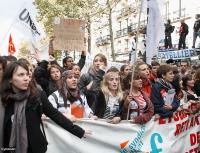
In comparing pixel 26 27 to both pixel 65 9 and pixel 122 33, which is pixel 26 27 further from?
pixel 122 33

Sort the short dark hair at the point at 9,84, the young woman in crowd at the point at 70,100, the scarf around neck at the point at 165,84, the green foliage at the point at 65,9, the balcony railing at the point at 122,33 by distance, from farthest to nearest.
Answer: the balcony railing at the point at 122,33 → the green foliage at the point at 65,9 → the scarf around neck at the point at 165,84 → the young woman in crowd at the point at 70,100 → the short dark hair at the point at 9,84

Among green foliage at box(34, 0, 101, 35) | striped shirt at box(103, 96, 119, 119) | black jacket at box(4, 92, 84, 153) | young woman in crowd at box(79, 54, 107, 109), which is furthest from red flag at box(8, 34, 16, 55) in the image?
green foliage at box(34, 0, 101, 35)

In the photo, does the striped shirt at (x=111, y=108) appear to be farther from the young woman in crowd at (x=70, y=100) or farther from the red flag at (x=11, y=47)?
the red flag at (x=11, y=47)

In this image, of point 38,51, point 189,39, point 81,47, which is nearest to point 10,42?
point 38,51

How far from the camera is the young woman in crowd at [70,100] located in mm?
5590

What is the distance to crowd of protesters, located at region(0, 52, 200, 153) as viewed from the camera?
14.7ft

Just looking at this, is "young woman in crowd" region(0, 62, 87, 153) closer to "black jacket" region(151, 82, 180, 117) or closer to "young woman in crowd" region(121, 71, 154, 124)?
"young woman in crowd" region(121, 71, 154, 124)

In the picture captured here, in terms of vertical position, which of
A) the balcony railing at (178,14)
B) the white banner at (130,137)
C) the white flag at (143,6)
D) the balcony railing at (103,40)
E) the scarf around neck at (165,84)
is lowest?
the white banner at (130,137)

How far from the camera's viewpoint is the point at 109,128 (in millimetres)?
5895

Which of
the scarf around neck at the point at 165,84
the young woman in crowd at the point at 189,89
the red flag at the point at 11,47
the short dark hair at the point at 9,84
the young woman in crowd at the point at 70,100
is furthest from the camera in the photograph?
the red flag at the point at 11,47

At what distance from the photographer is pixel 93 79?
293 inches

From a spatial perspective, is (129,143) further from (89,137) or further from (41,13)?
(41,13)

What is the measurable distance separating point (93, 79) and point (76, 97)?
1730mm

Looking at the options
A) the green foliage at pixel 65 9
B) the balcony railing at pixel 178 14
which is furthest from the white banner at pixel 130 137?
the balcony railing at pixel 178 14
